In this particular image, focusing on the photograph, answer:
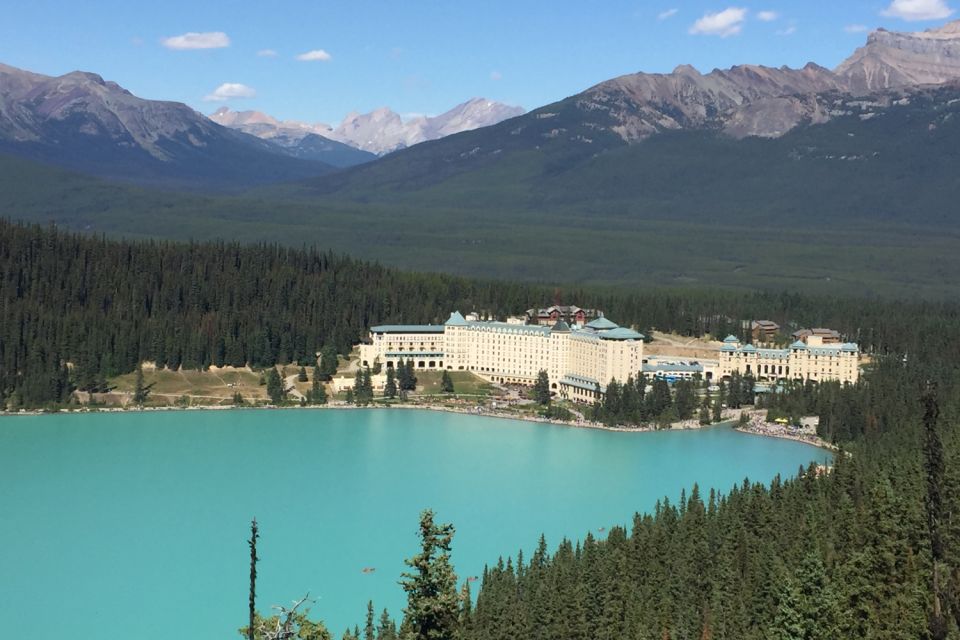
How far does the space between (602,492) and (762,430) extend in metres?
12.4

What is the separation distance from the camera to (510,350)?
6481 cm

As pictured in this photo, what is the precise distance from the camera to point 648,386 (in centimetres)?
5938

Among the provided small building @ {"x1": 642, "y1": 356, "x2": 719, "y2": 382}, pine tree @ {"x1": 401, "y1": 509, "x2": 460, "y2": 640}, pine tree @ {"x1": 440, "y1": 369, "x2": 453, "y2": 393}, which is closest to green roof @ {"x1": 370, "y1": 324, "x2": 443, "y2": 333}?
pine tree @ {"x1": 440, "y1": 369, "x2": 453, "y2": 393}

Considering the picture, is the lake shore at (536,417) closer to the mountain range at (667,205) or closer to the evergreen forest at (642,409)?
the evergreen forest at (642,409)

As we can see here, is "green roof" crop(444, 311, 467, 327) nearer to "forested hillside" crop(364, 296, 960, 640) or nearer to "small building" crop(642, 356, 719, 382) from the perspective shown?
"small building" crop(642, 356, 719, 382)

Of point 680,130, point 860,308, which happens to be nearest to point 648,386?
point 860,308

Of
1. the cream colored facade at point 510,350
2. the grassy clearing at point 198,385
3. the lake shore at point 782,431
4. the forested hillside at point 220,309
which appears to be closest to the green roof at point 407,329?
the cream colored facade at point 510,350

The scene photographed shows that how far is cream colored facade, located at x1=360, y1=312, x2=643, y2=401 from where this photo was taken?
60.9 metres

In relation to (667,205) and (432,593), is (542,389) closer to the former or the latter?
(432,593)

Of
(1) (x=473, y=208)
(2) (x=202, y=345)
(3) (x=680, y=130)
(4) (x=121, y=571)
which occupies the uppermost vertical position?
(3) (x=680, y=130)

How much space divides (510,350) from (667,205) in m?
111

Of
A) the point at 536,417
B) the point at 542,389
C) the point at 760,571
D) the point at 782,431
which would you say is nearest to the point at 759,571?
the point at 760,571

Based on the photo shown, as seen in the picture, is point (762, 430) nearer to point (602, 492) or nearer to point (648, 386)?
point (648, 386)

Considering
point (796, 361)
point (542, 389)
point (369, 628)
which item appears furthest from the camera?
point (796, 361)
